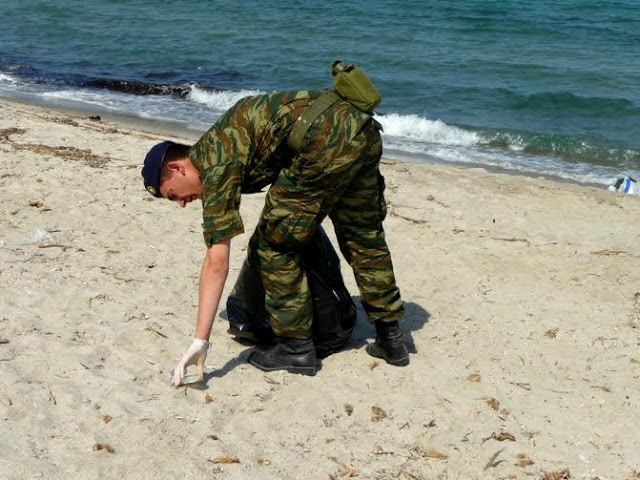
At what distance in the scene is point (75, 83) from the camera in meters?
14.9

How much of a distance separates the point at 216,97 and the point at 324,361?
10120 millimetres

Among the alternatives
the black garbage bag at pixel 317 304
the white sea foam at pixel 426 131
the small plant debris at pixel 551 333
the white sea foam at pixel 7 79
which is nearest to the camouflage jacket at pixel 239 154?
the black garbage bag at pixel 317 304

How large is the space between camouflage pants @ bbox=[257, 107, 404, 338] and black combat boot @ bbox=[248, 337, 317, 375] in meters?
0.07

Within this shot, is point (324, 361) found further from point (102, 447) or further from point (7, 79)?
point (7, 79)

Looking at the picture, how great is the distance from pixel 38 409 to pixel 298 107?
1.72m

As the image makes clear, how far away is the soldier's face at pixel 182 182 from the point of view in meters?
3.94

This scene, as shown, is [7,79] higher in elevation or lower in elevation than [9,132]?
lower

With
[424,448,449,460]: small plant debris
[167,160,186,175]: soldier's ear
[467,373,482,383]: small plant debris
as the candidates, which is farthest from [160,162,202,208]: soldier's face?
[467,373,482,383]: small plant debris

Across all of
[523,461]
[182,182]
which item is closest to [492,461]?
[523,461]

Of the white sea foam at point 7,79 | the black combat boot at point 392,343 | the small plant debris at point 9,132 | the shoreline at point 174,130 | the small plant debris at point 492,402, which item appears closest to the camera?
the small plant debris at point 492,402

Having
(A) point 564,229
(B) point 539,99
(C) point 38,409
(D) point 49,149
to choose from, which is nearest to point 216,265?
(C) point 38,409

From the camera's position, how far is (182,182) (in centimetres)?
394

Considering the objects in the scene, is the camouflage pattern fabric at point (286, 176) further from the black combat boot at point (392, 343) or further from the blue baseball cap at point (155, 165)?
the black combat boot at point (392, 343)

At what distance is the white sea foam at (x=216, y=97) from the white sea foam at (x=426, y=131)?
8.66ft
